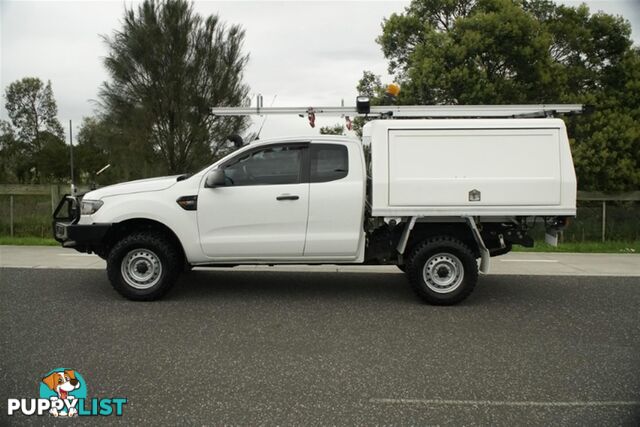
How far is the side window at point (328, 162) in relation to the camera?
21.9ft

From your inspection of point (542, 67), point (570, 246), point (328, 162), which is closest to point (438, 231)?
point (328, 162)

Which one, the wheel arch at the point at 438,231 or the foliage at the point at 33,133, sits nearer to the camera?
the wheel arch at the point at 438,231

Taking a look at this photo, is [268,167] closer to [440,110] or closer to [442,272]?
[440,110]

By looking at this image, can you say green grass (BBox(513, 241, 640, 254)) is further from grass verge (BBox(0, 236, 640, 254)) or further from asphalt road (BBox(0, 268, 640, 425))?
asphalt road (BBox(0, 268, 640, 425))

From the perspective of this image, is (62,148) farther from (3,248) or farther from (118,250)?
(118,250)

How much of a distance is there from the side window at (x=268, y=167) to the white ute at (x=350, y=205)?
1 cm

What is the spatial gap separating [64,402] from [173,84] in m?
19.3

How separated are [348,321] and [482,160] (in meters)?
2.41

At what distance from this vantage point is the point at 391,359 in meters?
4.74

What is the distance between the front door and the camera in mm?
6547

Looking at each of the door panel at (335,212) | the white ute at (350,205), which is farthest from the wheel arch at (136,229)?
the door panel at (335,212)

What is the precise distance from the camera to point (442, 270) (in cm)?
665

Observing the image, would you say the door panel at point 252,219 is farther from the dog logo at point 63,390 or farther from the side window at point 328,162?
the dog logo at point 63,390

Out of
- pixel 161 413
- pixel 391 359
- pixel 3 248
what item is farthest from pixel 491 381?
pixel 3 248
